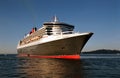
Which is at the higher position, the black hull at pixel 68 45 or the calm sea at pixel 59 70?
the black hull at pixel 68 45

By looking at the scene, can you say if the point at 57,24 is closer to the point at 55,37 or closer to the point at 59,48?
the point at 55,37

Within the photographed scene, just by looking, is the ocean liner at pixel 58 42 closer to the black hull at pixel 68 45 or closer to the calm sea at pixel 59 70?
the black hull at pixel 68 45

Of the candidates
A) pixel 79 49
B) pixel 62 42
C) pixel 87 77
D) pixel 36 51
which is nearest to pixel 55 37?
pixel 62 42

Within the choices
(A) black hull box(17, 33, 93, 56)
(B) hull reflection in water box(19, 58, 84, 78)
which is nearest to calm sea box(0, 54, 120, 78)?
(B) hull reflection in water box(19, 58, 84, 78)

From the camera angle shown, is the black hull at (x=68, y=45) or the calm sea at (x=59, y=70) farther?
the black hull at (x=68, y=45)

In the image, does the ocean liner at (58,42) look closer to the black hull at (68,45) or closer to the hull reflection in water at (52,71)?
the black hull at (68,45)

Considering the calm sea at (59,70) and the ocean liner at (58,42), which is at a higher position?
the ocean liner at (58,42)

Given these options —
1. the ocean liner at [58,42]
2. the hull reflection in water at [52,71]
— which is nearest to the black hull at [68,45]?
the ocean liner at [58,42]

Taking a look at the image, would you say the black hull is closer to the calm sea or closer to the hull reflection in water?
the calm sea

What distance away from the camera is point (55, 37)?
51.2 meters

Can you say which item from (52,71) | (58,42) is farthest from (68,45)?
(52,71)

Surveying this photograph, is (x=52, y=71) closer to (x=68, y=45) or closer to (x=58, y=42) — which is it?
(x=68, y=45)

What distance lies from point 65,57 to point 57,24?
12.3m

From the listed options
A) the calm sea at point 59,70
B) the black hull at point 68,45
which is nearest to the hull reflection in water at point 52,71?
the calm sea at point 59,70
